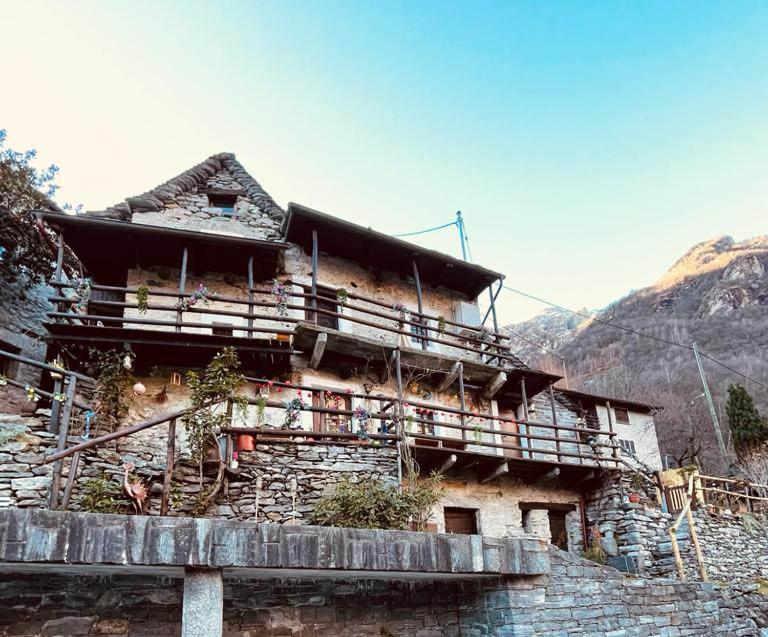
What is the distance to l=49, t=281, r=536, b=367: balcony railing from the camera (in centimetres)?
1195

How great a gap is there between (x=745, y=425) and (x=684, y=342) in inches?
1013

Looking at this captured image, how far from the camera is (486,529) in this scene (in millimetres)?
13812

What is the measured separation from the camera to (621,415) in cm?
2275

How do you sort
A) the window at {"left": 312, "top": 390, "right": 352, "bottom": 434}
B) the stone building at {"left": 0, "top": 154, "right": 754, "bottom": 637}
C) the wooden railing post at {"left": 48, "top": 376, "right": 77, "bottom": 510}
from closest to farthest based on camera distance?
the stone building at {"left": 0, "top": 154, "right": 754, "bottom": 637}, the wooden railing post at {"left": 48, "top": 376, "right": 77, "bottom": 510}, the window at {"left": 312, "top": 390, "right": 352, "bottom": 434}

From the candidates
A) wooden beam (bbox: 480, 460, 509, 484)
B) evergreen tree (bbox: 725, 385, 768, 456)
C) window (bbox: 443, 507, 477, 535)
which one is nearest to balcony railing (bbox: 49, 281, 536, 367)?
wooden beam (bbox: 480, 460, 509, 484)

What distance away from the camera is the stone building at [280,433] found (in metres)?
5.90

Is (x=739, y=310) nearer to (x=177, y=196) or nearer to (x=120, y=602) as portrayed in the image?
(x=177, y=196)

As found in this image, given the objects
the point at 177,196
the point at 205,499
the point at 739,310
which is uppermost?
the point at 739,310

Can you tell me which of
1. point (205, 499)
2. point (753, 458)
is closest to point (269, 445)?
point (205, 499)

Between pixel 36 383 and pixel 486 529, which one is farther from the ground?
pixel 36 383

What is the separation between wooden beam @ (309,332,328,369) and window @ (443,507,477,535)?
14.0ft

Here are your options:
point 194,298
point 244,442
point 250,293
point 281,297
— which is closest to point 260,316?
point 250,293

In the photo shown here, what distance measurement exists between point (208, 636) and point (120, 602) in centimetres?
123

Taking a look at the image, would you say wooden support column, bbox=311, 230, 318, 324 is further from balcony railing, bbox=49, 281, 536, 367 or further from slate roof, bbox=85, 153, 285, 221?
slate roof, bbox=85, 153, 285, 221
